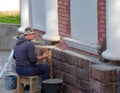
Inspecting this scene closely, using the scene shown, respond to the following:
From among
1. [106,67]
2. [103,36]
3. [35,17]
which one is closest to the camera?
[106,67]

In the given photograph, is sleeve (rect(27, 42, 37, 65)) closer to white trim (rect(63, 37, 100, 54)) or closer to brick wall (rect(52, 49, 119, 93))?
brick wall (rect(52, 49, 119, 93))

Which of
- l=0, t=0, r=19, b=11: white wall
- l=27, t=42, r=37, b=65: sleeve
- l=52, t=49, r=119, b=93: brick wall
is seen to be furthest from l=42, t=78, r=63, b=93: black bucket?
l=0, t=0, r=19, b=11: white wall

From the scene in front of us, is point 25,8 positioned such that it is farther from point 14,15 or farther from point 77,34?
point 14,15

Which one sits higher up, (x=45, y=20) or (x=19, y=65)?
(x=45, y=20)

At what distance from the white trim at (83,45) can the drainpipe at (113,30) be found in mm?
596

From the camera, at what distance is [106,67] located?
7129 mm

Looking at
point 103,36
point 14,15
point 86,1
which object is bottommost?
point 14,15

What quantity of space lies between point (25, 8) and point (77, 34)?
341 centimetres

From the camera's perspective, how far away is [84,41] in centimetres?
845

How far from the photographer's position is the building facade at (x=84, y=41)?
7.04m

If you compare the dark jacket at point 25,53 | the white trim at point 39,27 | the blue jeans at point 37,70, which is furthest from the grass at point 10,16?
the dark jacket at point 25,53

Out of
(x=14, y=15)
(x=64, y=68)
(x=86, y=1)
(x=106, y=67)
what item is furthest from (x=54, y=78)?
(x=14, y=15)

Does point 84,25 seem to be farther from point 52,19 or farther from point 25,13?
point 25,13

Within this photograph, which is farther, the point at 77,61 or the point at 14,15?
the point at 14,15
